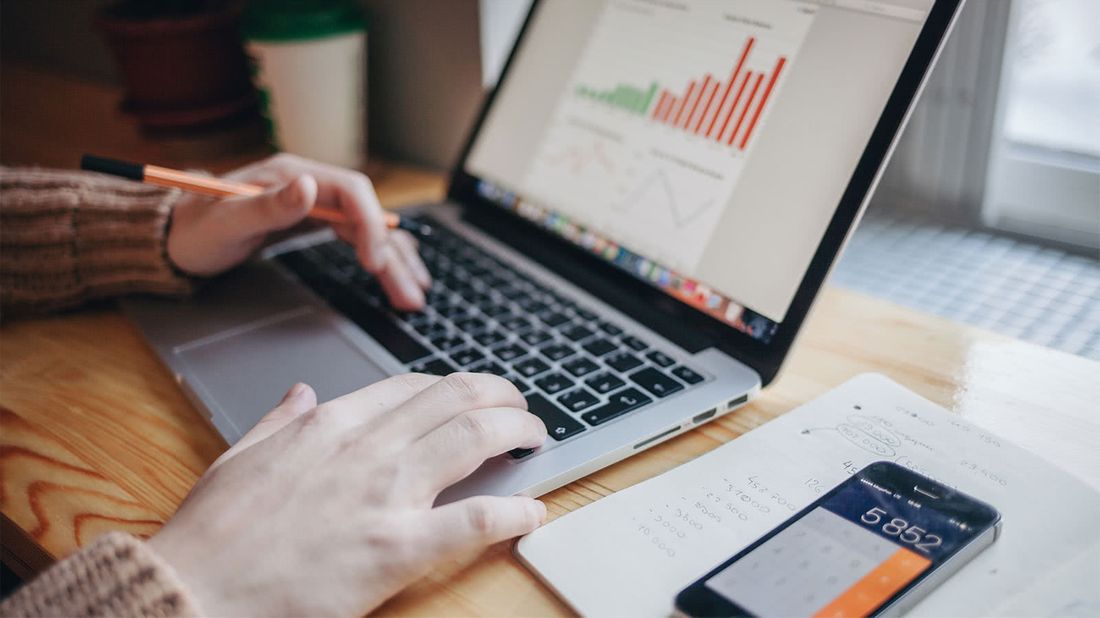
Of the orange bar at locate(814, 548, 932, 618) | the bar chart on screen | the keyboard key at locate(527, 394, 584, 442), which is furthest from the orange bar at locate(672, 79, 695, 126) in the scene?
the orange bar at locate(814, 548, 932, 618)

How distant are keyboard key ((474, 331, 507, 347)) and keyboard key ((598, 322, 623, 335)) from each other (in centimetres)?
8

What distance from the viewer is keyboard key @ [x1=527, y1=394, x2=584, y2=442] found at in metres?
0.51

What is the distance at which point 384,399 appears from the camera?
492mm

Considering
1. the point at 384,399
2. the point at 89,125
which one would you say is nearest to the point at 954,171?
the point at 384,399

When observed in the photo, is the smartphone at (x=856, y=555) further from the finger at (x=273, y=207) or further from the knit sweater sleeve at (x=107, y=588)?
the finger at (x=273, y=207)

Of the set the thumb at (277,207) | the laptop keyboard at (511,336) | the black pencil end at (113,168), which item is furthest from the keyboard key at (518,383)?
the black pencil end at (113,168)

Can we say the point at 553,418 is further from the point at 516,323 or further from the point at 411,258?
the point at 411,258

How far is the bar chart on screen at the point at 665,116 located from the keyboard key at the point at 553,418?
17cm

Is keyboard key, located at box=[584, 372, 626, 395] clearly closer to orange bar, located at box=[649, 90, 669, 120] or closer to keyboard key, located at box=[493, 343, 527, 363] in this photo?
keyboard key, located at box=[493, 343, 527, 363]

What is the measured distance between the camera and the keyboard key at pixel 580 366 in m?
0.57

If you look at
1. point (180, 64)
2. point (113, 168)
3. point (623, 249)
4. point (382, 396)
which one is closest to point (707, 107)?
point (623, 249)

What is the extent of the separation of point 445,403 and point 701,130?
1.03 feet

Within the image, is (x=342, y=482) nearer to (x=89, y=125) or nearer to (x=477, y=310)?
(x=477, y=310)

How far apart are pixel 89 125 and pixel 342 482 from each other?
1068mm
